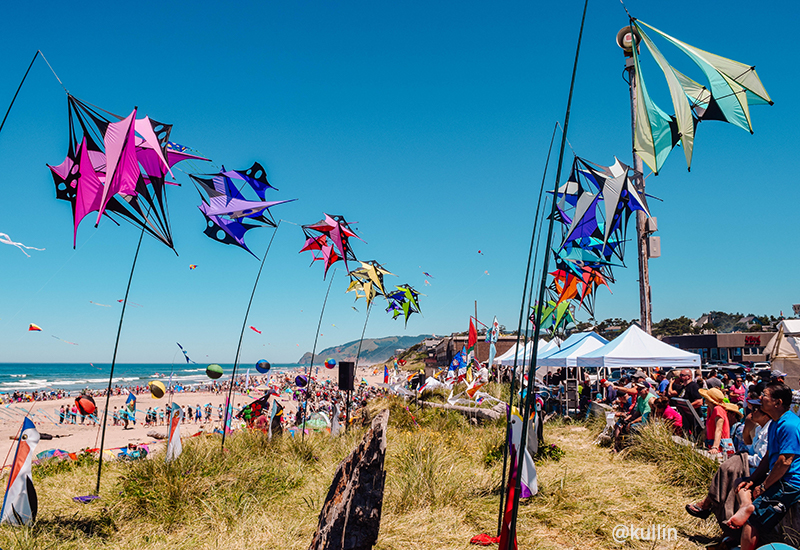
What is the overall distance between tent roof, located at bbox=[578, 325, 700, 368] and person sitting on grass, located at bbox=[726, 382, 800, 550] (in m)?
9.03

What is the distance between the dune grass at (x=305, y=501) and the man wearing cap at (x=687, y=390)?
2133 millimetres

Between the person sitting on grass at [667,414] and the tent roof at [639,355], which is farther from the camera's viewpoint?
the tent roof at [639,355]

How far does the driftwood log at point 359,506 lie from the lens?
346cm

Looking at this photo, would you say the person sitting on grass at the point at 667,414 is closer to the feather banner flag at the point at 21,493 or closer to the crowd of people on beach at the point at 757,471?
the crowd of people on beach at the point at 757,471

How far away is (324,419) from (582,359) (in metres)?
8.70

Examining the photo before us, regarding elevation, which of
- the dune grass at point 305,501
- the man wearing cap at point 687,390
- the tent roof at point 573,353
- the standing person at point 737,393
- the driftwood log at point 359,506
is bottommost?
the dune grass at point 305,501

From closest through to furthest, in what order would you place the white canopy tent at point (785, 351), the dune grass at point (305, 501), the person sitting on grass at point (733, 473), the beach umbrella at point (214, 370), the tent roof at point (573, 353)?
the person sitting on grass at point (733, 473), the dune grass at point (305, 501), the beach umbrella at point (214, 370), the tent roof at point (573, 353), the white canopy tent at point (785, 351)

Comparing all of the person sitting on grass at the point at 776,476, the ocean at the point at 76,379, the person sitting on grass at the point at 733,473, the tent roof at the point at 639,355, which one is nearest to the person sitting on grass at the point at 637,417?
the tent roof at the point at 639,355

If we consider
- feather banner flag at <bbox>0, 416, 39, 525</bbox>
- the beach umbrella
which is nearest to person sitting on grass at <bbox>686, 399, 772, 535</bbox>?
feather banner flag at <bbox>0, 416, 39, 525</bbox>

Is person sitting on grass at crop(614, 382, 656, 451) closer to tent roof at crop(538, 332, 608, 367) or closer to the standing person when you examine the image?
the standing person

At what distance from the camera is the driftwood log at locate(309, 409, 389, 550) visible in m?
3.46

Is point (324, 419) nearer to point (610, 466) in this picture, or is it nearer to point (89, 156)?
point (610, 466)

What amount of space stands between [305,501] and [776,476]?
516 cm

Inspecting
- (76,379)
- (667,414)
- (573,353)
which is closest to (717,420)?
(667,414)
